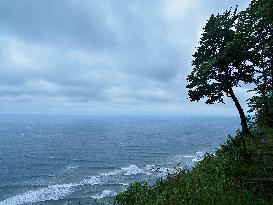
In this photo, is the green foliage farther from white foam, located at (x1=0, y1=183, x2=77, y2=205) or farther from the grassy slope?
white foam, located at (x1=0, y1=183, x2=77, y2=205)

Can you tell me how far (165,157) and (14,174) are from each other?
41.6 m

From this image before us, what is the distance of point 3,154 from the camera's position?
113 meters

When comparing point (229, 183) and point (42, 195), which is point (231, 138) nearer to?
point (229, 183)

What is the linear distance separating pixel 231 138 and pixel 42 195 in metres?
42.9

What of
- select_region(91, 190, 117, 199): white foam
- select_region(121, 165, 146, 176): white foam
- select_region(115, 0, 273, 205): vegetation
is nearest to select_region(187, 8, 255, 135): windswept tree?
select_region(115, 0, 273, 205): vegetation

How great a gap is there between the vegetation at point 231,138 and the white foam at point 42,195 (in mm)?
34100

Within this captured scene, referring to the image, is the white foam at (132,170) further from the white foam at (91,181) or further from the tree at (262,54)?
the tree at (262,54)

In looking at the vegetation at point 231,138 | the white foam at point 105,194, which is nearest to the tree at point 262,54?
the vegetation at point 231,138

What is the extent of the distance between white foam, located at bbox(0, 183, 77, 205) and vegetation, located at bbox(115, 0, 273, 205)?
34.1 metres

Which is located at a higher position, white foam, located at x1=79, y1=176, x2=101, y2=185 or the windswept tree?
the windswept tree

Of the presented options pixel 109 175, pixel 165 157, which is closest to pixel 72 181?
pixel 109 175

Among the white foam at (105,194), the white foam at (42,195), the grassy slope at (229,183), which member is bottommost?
the white foam at (42,195)

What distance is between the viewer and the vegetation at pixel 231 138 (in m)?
14.2

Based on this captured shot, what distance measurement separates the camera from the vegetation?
1422 cm
